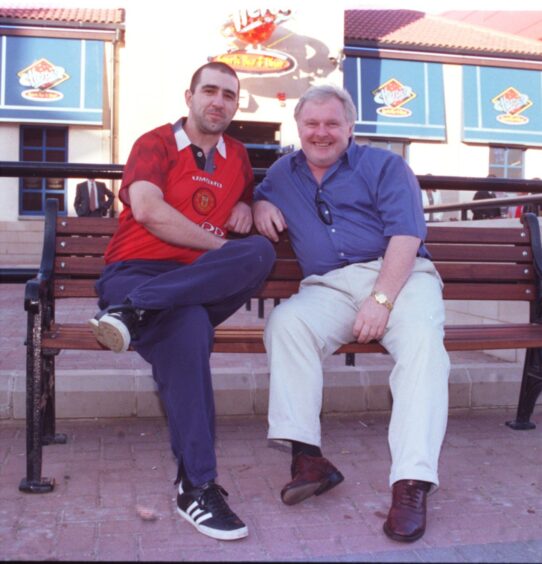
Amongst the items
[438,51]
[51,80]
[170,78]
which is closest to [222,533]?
[170,78]

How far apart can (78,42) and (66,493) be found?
18.6 m

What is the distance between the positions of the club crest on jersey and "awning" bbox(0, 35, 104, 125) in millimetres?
17022

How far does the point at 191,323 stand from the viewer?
8.89 ft

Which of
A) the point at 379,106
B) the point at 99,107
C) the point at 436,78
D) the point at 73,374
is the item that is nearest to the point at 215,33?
the point at 99,107

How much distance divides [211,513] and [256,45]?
18.1 meters

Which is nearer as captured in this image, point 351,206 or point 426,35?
point 351,206

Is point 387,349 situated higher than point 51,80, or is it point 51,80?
point 51,80

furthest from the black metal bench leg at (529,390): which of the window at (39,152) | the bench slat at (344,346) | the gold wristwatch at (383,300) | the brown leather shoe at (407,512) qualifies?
→ the window at (39,152)

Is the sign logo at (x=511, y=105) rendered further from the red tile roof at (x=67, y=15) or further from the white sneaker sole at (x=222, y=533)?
the white sneaker sole at (x=222, y=533)

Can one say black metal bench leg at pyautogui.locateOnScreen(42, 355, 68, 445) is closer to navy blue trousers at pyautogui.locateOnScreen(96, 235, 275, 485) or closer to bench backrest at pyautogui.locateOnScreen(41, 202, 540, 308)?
bench backrest at pyautogui.locateOnScreen(41, 202, 540, 308)

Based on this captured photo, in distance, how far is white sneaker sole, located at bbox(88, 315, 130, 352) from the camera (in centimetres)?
259

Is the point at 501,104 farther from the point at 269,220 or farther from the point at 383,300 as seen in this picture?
the point at 383,300

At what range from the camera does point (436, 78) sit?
2188cm

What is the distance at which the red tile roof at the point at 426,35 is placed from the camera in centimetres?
2175
